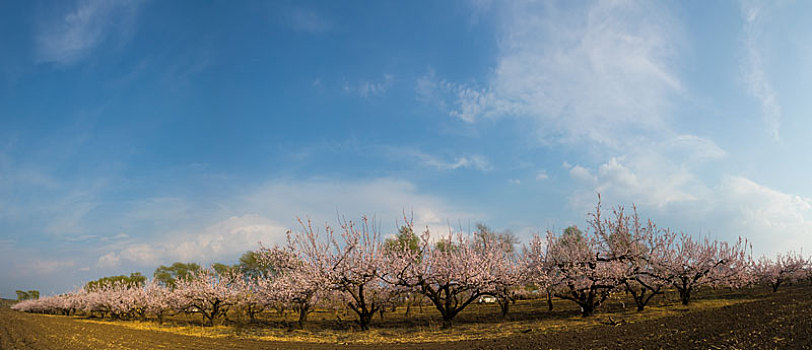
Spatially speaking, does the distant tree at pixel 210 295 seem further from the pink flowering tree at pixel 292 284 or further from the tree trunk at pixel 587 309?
the tree trunk at pixel 587 309

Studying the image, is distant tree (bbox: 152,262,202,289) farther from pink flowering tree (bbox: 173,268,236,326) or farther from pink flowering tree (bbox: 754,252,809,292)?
pink flowering tree (bbox: 754,252,809,292)

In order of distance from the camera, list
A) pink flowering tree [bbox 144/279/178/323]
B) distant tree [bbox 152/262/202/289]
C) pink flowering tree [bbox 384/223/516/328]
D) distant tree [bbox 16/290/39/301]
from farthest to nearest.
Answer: distant tree [bbox 16/290/39/301] → distant tree [bbox 152/262/202/289] → pink flowering tree [bbox 144/279/178/323] → pink flowering tree [bbox 384/223/516/328]

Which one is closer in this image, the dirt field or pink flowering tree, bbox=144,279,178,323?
the dirt field

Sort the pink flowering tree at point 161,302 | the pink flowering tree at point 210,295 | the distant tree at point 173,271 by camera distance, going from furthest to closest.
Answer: the distant tree at point 173,271 < the pink flowering tree at point 161,302 < the pink flowering tree at point 210,295

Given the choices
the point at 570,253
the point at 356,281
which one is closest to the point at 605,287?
the point at 570,253

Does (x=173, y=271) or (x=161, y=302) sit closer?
(x=161, y=302)

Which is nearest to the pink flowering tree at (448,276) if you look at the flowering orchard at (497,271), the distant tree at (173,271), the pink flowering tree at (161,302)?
the flowering orchard at (497,271)

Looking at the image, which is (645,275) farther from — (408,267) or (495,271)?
(408,267)

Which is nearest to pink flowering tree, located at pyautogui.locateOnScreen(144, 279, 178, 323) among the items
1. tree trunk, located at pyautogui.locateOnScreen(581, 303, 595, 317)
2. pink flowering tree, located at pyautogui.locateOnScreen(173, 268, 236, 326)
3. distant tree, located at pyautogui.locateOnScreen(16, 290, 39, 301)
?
pink flowering tree, located at pyautogui.locateOnScreen(173, 268, 236, 326)

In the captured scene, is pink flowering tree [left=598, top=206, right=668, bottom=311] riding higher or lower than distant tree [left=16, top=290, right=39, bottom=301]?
higher

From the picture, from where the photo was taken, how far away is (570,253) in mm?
33594

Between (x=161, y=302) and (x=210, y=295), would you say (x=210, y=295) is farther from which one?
(x=161, y=302)

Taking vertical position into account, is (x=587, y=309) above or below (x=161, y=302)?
above

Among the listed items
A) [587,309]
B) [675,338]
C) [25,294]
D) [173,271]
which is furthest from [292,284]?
[25,294]
